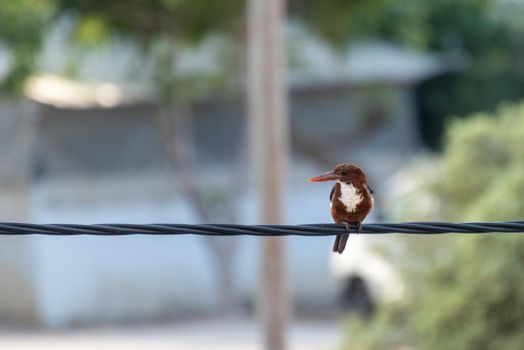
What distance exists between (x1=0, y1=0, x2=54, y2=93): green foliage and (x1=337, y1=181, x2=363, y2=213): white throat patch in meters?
9.80

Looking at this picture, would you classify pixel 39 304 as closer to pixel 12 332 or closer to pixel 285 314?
pixel 12 332

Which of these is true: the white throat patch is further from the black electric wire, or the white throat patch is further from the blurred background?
the blurred background

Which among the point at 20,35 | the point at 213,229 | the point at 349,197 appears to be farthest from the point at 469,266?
the point at 20,35

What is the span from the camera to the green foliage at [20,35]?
13617mm

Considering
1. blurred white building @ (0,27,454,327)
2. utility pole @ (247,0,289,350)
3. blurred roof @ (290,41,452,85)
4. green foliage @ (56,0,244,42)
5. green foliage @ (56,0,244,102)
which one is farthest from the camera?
blurred roof @ (290,41,452,85)

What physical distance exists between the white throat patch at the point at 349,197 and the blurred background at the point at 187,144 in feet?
23.5

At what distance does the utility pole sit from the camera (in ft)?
32.4

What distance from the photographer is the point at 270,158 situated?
32.8 ft

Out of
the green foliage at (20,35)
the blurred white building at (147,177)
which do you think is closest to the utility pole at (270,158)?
the green foliage at (20,35)

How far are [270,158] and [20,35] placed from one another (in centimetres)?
480

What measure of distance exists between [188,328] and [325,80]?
4.40 metres

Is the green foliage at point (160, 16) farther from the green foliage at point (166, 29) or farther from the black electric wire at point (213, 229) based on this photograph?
the black electric wire at point (213, 229)

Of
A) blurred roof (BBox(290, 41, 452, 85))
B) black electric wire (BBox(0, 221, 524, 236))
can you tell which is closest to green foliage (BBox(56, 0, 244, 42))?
blurred roof (BBox(290, 41, 452, 85))

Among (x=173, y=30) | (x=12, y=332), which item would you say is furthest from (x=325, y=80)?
(x=12, y=332)
